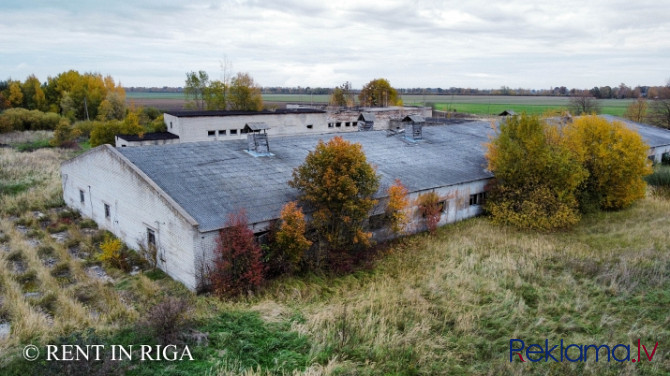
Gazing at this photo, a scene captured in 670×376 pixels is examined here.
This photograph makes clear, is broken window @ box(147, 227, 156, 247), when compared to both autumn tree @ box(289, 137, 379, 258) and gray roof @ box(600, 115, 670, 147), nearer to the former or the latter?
autumn tree @ box(289, 137, 379, 258)

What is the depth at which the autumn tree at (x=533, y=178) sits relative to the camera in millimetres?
20984

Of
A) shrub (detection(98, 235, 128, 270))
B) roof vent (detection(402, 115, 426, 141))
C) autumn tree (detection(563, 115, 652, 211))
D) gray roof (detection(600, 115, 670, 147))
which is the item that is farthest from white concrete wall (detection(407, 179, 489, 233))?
gray roof (detection(600, 115, 670, 147))

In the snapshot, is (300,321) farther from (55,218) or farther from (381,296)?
(55,218)

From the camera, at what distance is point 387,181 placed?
2014 centimetres

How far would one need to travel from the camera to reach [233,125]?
40688 mm

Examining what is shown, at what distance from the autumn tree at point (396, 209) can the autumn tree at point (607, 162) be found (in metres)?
11.1

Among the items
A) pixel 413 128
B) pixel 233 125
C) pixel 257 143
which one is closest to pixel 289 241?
pixel 257 143

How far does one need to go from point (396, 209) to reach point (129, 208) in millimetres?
10307

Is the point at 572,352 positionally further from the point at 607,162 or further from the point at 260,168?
the point at 607,162

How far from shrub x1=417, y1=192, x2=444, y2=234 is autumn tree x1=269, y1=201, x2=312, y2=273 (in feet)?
24.0

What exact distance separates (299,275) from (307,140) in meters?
10.7

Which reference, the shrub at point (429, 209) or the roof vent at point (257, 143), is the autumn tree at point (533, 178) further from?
the roof vent at point (257, 143)

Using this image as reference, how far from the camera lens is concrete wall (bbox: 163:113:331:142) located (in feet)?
124

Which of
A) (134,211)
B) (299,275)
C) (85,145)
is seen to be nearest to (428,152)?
(299,275)
